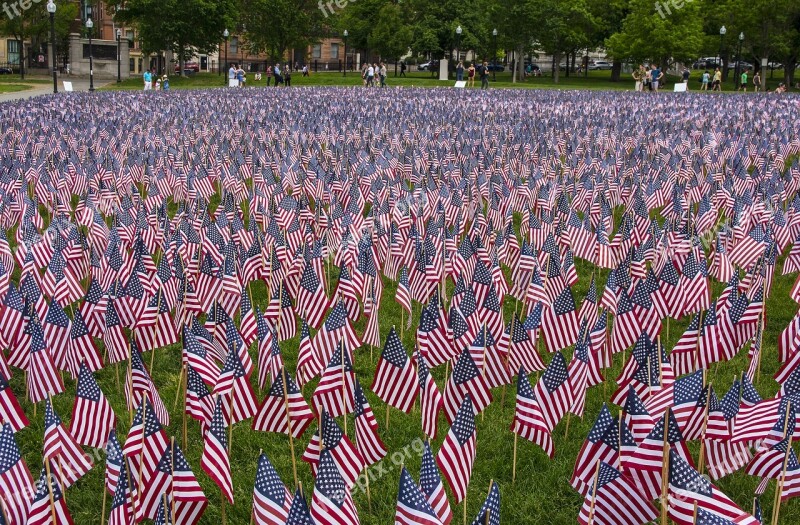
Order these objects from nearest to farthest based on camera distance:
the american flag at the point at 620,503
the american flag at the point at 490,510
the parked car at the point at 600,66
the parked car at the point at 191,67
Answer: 1. the american flag at the point at 490,510
2. the american flag at the point at 620,503
3. the parked car at the point at 191,67
4. the parked car at the point at 600,66

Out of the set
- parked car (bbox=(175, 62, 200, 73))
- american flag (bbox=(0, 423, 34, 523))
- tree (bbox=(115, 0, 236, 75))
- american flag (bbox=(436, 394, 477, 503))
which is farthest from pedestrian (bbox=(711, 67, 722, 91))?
american flag (bbox=(0, 423, 34, 523))

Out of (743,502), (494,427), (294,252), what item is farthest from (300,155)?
(743,502)

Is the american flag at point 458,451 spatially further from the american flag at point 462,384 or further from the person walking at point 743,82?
the person walking at point 743,82

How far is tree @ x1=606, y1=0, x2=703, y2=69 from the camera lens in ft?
193

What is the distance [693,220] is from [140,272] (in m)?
7.15

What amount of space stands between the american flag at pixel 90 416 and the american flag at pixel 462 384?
2.13m

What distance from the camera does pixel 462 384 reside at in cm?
586

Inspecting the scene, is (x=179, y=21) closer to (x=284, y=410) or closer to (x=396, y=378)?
(x=396, y=378)

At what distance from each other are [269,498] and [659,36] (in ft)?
195

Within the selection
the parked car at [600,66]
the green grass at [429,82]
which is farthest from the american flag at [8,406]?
the parked car at [600,66]

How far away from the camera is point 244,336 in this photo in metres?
7.45

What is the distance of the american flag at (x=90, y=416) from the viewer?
215 inches

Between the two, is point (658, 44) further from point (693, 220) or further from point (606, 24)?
point (693, 220)

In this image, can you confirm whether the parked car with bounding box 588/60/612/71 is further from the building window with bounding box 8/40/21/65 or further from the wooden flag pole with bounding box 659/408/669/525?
the wooden flag pole with bounding box 659/408/669/525
